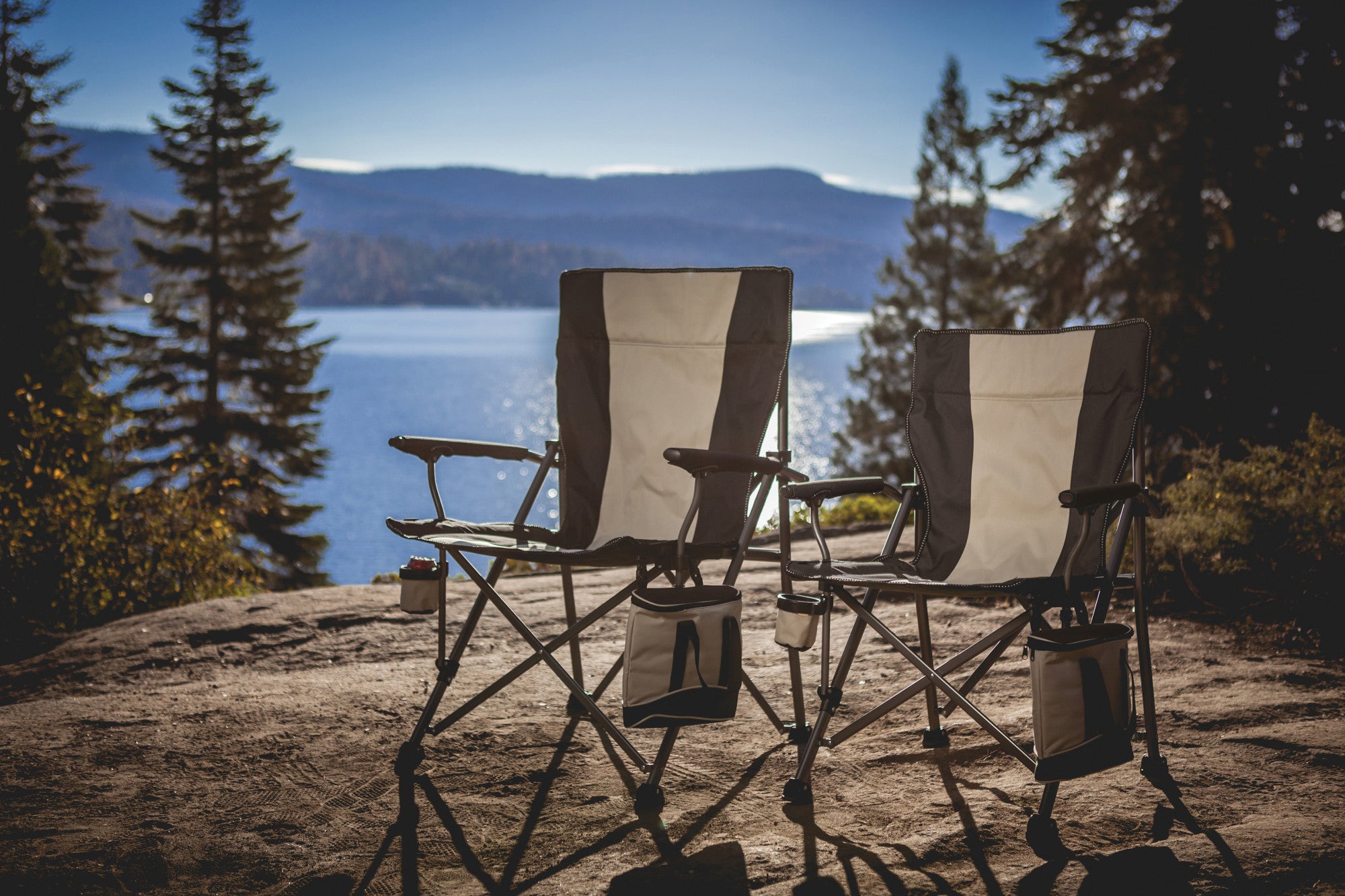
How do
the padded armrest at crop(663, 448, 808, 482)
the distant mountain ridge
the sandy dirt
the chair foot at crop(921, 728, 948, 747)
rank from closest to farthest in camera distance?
the sandy dirt, the padded armrest at crop(663, 448, 808, 482), the chair foot at crop(921, 728, 948, 747), the distant mountain ridge

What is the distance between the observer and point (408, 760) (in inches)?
81.6

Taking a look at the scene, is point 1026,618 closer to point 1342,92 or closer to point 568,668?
point 568,668

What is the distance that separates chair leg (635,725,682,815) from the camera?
72.8 inches

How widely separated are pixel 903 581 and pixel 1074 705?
0.41m

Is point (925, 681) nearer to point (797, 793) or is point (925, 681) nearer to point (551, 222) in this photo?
point (797, 793)

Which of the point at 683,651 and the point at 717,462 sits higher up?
the point at 717,462

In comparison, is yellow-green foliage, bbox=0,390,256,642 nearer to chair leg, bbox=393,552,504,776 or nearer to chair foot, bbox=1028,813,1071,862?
chair leg, bbox=393,552,504,776

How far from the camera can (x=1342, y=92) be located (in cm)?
649

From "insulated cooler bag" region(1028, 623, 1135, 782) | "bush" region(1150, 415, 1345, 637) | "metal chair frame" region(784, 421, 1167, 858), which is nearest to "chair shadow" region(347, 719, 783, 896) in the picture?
"metal chair frame" region(784, 421, 1167, 858)

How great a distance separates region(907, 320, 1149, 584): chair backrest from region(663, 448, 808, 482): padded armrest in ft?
1.56

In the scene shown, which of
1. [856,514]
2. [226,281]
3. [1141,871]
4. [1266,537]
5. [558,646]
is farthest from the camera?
[226,281]

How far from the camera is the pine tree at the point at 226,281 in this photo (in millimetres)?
16797

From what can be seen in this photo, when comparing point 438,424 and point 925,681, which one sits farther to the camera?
point 438,424

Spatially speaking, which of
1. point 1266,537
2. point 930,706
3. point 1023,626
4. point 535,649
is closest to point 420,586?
point 535,649
